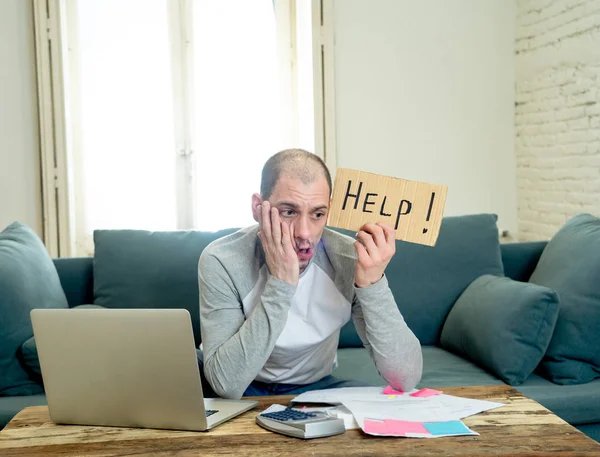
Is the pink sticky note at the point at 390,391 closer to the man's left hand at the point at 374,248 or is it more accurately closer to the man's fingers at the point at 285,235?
the man's left hand at the point at 374,248

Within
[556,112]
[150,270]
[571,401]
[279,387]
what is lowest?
[571,401]

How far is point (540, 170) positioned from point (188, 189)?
2.00 m

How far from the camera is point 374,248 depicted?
62.2 inches

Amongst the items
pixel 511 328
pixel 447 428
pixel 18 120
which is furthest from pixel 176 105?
pixel 447 428

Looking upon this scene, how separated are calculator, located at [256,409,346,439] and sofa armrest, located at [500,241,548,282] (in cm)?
181

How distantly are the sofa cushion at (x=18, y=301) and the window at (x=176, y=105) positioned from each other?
5.41 feet

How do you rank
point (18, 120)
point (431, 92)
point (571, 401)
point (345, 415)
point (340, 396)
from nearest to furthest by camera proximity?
point (345, 415) < point (340, 396) < point (571, 401) < point (18, 120) < point (431, 92)

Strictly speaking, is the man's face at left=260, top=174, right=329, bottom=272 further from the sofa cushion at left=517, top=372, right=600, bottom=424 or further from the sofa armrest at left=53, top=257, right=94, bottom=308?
the sofa armrest at left=53, top=257, right=94, bottom=308

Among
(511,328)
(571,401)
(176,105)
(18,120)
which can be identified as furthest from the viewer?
(176,105)

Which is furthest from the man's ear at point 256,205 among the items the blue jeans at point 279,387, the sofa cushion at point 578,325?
the sofa cushion at point 578,325

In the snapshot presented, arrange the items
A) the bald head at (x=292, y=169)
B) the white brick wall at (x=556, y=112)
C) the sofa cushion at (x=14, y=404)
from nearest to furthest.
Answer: the bald head at (x=292, y=169), the sofa cushion at (x=14, y=404), the white brick wall at (x=556, y=112)

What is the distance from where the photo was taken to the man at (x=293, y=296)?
5.31ft

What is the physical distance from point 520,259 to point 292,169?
→ 1530mm

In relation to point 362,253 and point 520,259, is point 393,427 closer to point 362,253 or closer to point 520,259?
point 362,253
